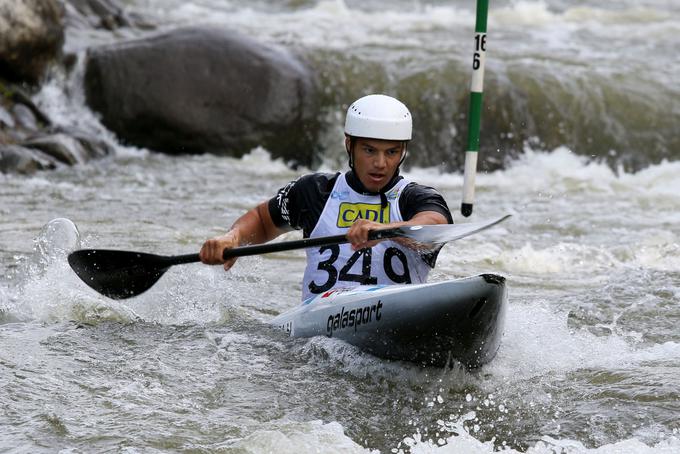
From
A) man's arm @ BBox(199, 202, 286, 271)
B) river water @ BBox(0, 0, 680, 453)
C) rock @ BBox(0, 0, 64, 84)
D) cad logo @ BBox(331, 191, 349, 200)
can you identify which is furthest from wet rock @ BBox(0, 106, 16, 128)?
cad logo @ BBox(331, 191, 349, 200)

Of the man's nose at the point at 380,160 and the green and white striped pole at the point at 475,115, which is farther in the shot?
the green and white striped pole at the point at 475,115

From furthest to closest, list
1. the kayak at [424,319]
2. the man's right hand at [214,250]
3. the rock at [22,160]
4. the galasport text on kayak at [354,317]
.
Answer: the rock at [22,160]
the man's right hand at [214,250]
the galasport text on kayak at [354,317]
the kayak at [424,319]

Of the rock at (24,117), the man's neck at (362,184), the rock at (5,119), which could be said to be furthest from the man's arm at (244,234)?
the rock at (24,117)

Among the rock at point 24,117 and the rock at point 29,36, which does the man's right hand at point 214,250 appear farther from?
the rock at point 29,36

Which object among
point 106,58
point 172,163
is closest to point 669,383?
point 172,163

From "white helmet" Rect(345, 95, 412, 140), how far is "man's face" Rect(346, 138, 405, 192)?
0.16 feet

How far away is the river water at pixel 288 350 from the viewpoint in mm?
4168

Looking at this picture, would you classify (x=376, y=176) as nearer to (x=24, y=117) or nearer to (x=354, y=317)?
(x=354, y=317)

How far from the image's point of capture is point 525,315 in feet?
19.2

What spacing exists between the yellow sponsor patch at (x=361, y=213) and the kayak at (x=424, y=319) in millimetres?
368

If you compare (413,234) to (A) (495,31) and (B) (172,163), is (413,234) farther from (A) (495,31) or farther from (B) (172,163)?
(A) (495,31)

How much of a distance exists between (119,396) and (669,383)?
2414mm

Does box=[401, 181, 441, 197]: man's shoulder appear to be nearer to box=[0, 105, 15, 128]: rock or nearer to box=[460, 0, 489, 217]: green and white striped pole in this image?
box=[460, 0, 489, 217]: green and white striped pole

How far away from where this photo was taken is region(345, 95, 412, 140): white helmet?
504cm
